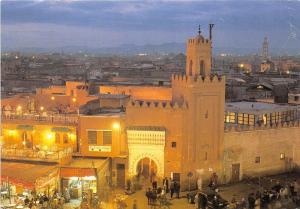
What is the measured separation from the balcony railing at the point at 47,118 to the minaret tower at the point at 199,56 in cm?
480

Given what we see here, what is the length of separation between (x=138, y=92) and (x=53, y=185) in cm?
1410

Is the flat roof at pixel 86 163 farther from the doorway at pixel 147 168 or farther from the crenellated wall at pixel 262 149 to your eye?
the crenellated wall at pixel 262 149

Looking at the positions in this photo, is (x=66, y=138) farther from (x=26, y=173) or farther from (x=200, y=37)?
(x=200, y=37)

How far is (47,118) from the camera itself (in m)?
19.3

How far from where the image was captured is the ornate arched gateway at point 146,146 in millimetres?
17391

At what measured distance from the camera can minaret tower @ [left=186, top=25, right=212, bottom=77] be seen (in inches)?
699

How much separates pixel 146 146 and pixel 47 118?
4342 millimetres

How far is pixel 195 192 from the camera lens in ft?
55.9

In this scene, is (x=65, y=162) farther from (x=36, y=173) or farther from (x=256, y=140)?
(x=256, y=140)

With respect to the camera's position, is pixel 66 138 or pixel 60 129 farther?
pixel 66 138

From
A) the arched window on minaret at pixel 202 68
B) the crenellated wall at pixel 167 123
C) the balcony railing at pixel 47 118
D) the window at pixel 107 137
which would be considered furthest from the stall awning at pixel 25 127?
the arched window on minaret at pixel 202 68

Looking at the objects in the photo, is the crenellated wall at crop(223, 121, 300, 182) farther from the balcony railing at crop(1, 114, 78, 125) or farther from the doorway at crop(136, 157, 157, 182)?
the balcony railing at crop(1, 114, 78, 125)

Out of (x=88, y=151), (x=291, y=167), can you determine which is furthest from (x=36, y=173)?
(x=291, y=167)

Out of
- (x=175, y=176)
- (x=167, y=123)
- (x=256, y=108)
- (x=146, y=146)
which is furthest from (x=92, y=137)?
(x=256, y=108)
